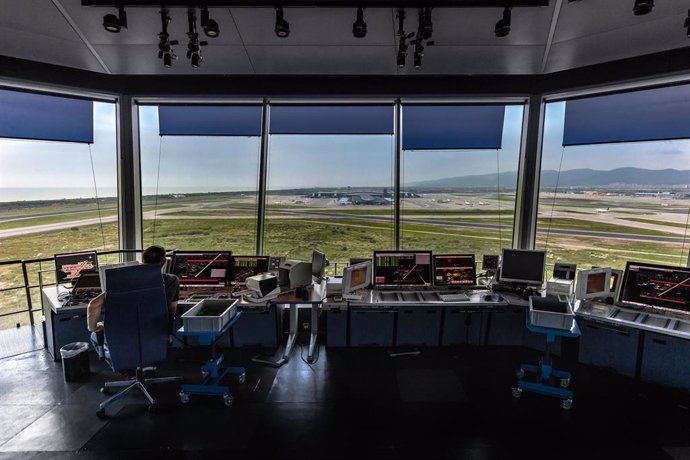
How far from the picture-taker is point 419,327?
405 centimetres

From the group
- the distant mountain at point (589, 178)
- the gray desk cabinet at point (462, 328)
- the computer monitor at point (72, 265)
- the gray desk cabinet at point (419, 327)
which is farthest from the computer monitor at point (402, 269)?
the computer monitor at point (72, 265)

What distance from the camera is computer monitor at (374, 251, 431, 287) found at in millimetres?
3928

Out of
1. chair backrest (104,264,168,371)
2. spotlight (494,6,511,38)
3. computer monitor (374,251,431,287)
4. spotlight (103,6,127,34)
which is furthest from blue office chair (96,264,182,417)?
spotlight (494,6,511,38)

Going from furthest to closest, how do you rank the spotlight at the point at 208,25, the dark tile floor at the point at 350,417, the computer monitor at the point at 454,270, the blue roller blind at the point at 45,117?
the computer monitor at the point at 454,270, the blue roller blind at the point at 45,117, the spotlight at the point at 208,25, the dark tile floor at the point at 350,417

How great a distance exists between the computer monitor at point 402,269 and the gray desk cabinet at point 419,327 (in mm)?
388

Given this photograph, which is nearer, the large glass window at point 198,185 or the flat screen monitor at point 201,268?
the flat screen monitor at point 201,268

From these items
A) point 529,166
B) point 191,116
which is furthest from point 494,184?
point 191,116

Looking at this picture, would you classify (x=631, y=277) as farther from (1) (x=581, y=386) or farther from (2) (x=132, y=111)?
(2) (x=132, y=111)

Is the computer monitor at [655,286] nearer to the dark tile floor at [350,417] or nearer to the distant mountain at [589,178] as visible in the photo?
the dark tile floor at [350,417]

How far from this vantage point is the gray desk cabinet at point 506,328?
4039 mm

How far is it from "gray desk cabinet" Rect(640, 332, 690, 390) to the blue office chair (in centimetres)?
470

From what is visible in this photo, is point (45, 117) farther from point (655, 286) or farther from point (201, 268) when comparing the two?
point (655, 286)

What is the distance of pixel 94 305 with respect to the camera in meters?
2.57

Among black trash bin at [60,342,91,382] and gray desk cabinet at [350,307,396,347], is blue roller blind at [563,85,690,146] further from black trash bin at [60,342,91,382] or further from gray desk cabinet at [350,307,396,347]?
black trash bin at [60,342,91,382]
